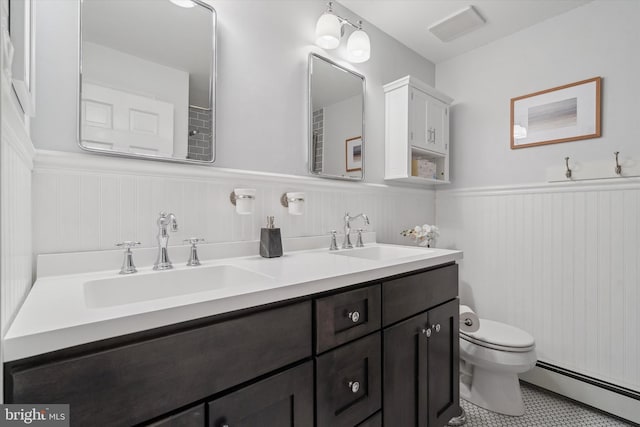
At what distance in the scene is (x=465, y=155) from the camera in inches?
98.3

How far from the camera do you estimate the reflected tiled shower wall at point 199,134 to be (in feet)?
4.19

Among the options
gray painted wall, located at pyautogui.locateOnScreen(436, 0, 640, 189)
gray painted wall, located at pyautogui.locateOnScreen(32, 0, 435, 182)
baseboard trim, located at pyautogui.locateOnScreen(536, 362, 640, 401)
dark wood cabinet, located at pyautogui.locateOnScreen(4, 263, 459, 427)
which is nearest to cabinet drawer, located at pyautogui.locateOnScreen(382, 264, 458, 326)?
dark wood cabinet, located at pyautogui.locateOnScreen(4, 263, 459, 427)

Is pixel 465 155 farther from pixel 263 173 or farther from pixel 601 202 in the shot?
pixel 263 173

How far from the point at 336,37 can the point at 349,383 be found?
67.3 inches

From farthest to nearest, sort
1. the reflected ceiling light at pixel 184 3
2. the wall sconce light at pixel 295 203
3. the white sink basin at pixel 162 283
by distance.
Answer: the wall sconce light at pixel 295 203 < the reflected ceiling light at pixel 184 3 < the white sink basin at pixel 162 283

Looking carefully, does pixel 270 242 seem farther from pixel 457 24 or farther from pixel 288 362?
pixel 457 24

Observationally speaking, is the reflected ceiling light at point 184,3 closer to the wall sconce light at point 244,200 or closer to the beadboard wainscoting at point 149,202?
the beadboard wainscoting at point 149,202

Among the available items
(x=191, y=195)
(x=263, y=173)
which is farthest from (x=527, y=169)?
(x=191, y=195)

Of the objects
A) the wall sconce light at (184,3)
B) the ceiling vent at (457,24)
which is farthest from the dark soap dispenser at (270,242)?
the ceiling vent at (457,24)

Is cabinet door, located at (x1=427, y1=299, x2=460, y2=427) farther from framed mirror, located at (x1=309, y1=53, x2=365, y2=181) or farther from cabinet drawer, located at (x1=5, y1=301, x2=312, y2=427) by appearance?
framed mirror, located at (x1=309, y1=53, x2=365, y2=181)

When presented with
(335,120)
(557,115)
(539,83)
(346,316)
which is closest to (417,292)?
(346,316)

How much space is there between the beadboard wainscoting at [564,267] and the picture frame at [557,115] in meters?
0.34

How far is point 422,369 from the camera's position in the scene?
4.26ft

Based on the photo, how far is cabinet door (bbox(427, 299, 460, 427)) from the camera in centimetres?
136
